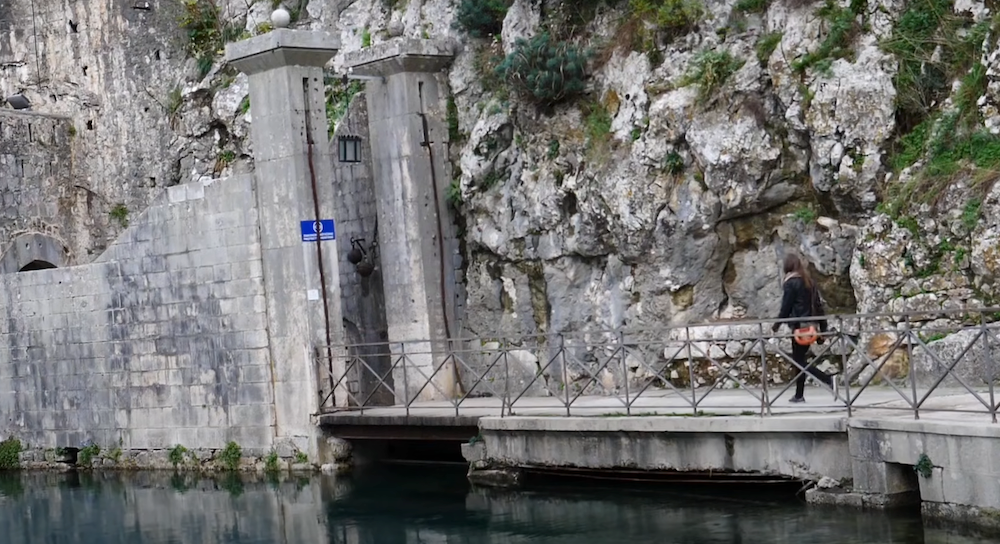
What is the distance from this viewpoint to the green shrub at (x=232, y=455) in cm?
1653

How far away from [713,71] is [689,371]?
3.51m

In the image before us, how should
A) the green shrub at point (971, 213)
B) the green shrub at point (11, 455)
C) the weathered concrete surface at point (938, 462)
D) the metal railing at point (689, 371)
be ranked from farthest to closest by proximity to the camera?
the green shrub at point (11, 455)
the green shrub at point (971, 213)
the metal railing at point (689, 371)
the weathered concrete surface at point (938, 462)

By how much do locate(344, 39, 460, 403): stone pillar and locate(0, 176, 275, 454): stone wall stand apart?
5.88 ft

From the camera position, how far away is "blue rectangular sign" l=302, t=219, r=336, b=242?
15.9m

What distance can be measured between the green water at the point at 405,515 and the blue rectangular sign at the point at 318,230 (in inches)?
111

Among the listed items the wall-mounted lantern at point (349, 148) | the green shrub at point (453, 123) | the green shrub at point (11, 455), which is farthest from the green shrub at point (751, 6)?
the green shrub at point (11, 455)

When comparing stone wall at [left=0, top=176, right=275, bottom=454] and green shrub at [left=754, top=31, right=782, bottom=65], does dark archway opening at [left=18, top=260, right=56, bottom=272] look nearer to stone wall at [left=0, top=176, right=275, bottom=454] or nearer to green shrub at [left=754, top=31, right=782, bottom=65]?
stone wall at [left=0, top=176, right=275, bottom=454]

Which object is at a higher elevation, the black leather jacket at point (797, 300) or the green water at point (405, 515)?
the black leather jacket at point (797, 300)

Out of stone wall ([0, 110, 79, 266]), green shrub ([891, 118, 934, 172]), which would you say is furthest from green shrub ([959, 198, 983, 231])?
stone wall ([0, 110, 79, 266])

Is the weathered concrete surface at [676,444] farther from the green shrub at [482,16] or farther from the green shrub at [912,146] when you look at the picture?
the green shrub at [482,16]

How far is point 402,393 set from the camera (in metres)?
17.1

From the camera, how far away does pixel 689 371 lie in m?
14.6

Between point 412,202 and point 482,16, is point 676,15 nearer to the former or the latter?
point 482,16

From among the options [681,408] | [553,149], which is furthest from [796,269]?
[553,149]
